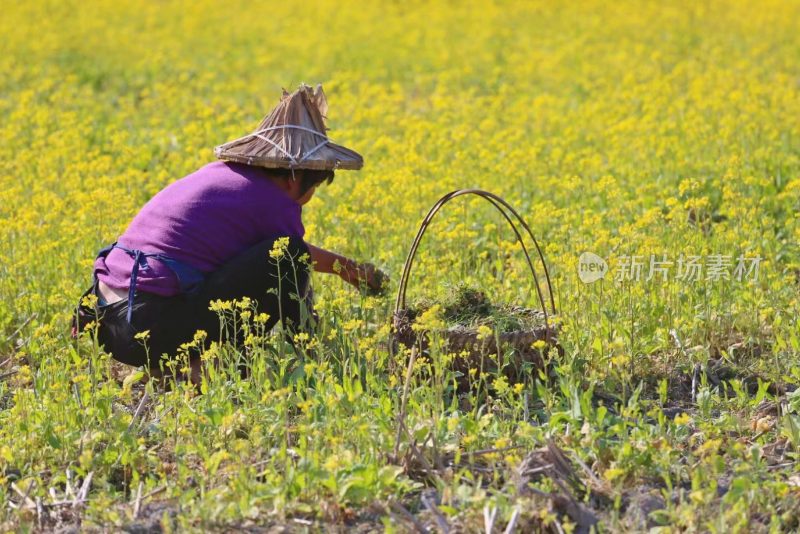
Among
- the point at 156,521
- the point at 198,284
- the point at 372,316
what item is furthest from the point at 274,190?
the point at 156,521

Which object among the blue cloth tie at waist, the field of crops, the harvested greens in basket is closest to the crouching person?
the blue cloth tie at waist

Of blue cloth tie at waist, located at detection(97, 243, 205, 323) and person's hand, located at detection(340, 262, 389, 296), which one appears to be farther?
person's hand, located at detection(340, 262, 389, 296)

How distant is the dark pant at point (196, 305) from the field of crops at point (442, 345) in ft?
0.35

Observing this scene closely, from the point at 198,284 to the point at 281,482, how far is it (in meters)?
1.29

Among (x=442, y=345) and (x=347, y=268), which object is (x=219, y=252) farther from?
(x=442, y=345)

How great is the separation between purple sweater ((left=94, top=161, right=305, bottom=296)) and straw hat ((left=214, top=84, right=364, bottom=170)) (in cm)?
10

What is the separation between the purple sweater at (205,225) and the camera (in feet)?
15.6

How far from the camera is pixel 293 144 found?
4.86m

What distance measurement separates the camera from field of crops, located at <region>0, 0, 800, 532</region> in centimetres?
365

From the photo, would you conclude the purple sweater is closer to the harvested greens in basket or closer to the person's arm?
the person's arm

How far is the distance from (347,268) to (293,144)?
56 cm

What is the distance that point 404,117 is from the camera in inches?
378

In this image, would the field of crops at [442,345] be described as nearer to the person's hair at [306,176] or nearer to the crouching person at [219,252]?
the crouching person at [219,252]

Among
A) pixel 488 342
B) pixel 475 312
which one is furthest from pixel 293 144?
pixel 488 342
